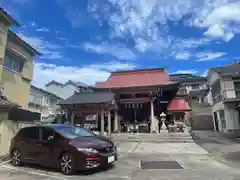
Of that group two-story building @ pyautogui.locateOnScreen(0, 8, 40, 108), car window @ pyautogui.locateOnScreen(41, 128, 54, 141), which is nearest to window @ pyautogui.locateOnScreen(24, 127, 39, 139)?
car window @ pyautogui.locateOnScreen(41, 128, 54, 141)

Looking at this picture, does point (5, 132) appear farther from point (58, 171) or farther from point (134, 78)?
point (134, 78)

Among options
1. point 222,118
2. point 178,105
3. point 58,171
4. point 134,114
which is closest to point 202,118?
point 222,118

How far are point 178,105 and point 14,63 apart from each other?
12.7m

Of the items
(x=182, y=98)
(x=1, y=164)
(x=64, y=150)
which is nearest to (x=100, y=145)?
(x=64, y=150)

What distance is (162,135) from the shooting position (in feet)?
44.0

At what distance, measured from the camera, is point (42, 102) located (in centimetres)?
2519

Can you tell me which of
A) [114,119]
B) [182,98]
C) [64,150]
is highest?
[182,98]

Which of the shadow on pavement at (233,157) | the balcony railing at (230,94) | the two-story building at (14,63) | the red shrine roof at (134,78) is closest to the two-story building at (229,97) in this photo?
the balcony railing at (230,94)

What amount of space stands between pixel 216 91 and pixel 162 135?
33.8ft

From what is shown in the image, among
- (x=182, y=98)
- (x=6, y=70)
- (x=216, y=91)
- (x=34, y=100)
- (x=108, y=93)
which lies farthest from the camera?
(x=34, y=100)

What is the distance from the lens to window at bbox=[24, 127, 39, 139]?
6.35 metres

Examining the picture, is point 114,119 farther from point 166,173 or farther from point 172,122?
point 166,173

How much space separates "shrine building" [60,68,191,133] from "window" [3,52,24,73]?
562 cm

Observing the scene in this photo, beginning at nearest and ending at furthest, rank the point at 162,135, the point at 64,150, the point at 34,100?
the point at 64,150
the point at 162,135
the point at 34,100
